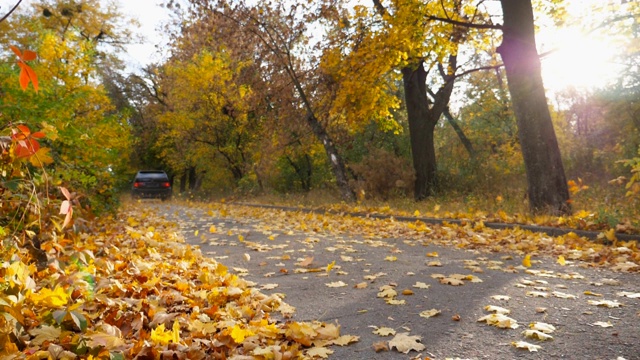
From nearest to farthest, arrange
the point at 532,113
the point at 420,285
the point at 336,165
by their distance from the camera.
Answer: the point at 420,285 → the point at 532,113 → the point at 336,165

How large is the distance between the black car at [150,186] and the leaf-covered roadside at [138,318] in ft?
70.1

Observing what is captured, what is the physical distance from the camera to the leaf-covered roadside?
2.34 m

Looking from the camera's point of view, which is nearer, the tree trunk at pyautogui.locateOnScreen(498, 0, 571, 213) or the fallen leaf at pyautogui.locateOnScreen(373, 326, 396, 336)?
the fallen leaf at pyautogui.locateOnScreen(373, 326, 396, 336)

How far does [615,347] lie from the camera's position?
106 inches

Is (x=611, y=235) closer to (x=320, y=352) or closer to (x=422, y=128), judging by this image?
(x=320, y=352)

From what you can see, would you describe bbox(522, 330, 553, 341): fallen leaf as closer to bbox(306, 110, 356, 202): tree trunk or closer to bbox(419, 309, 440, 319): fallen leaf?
bbox(419, 309, 440, 319): fallen leaf

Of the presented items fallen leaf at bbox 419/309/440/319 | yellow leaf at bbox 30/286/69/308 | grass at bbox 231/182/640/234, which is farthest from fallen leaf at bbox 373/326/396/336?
grass at bbox 231/182/640/234

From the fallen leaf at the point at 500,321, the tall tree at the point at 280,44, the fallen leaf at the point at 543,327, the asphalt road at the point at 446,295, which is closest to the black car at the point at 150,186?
the tall tree at the point at 280,44

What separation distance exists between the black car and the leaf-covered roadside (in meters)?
21.4

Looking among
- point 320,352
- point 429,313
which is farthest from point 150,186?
point 320,352

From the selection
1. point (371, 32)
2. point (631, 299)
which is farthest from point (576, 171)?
point (631, 299)

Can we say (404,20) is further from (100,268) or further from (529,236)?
(100,268)

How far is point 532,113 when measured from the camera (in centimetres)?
892

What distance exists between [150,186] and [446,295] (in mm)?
22890
